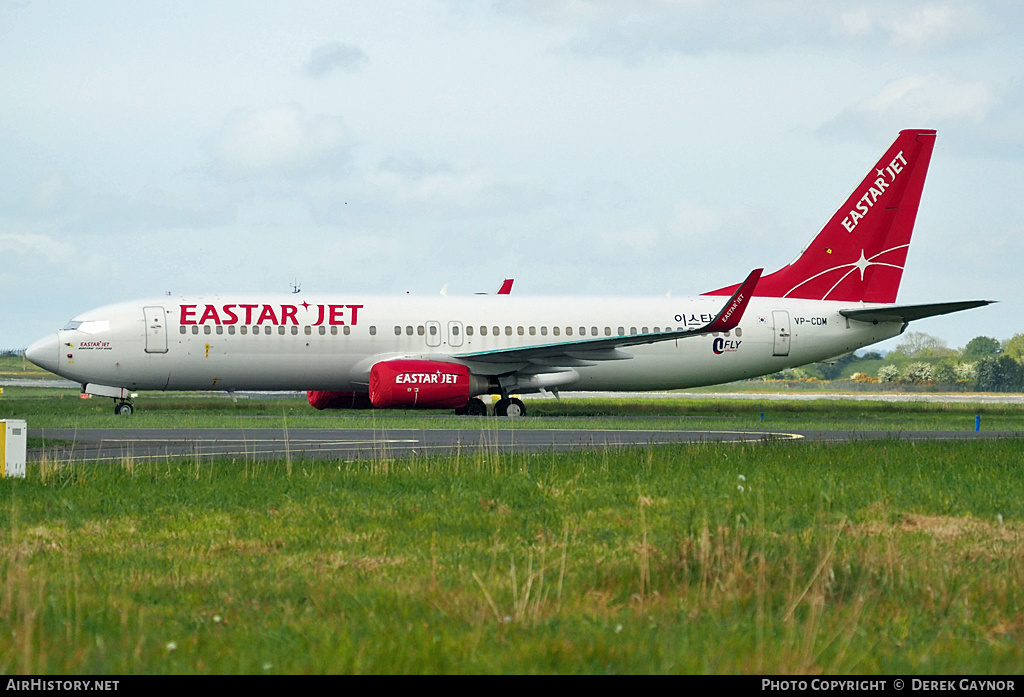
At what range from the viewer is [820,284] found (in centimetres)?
4319

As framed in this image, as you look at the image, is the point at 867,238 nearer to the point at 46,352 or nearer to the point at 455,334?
the point at 455,334

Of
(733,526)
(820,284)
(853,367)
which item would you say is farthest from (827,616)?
(853,367)

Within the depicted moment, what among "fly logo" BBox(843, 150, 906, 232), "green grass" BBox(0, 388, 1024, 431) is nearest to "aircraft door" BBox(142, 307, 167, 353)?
"green grass" BBox(0, 388, 1024, 431)

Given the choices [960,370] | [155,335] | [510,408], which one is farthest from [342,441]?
[960,370]

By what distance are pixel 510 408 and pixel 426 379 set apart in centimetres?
397

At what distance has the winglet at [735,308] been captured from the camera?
1435 inches

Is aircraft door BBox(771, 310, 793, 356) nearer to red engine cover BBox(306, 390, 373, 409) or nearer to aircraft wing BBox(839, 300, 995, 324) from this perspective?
Answer: aircraft wing BBox(839, 300, 995, 324)

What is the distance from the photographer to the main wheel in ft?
129

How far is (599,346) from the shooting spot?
126 ft

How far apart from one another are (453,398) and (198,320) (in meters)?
8.45

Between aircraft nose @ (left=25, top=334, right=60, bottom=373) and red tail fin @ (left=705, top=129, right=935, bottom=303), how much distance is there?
80.3 feet

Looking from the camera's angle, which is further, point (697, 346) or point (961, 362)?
point (961, 362)

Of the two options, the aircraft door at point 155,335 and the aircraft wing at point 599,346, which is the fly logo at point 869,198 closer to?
the aircraft wing at point 599,346

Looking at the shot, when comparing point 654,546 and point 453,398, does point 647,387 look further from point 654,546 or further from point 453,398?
point 654,546
